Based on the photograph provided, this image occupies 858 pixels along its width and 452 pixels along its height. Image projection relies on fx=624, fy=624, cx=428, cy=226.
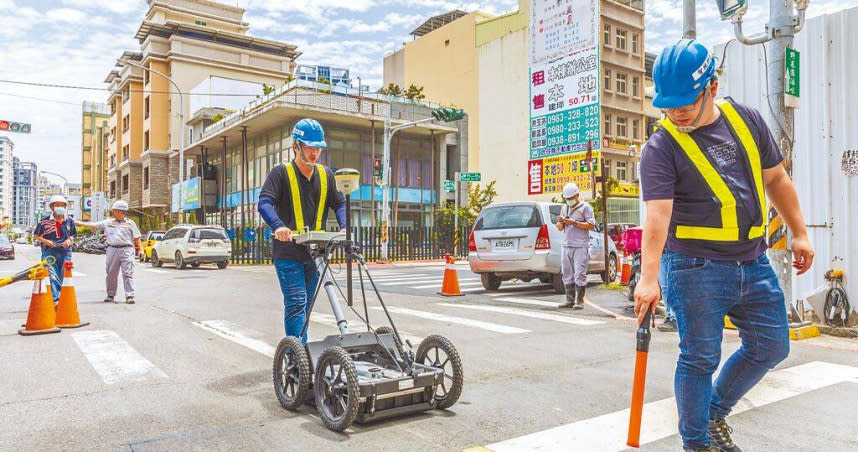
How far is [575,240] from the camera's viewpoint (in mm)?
9734

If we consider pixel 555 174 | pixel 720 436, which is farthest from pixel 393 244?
pixel 720 436

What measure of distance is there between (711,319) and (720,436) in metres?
0.66

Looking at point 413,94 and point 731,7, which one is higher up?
point 413,94

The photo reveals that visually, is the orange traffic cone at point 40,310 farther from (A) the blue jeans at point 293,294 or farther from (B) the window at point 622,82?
(B) the window at point 622,82

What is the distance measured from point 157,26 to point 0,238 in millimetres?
31887

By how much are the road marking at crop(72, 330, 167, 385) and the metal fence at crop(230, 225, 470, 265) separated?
2052 cm

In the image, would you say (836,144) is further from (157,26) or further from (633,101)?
(157,26)

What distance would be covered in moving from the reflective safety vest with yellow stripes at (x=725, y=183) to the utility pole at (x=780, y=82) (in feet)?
15.2

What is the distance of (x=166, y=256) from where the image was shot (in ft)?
81.0

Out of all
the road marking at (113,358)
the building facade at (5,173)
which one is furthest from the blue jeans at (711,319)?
the building facade at (5,173)

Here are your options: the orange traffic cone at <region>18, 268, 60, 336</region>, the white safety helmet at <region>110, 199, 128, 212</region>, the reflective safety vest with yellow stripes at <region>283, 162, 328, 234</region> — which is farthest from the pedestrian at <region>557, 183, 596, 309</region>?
the white safety helmet at <region>110, 199, 128, 212</region>

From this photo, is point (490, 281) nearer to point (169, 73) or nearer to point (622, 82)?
point (622, 82)

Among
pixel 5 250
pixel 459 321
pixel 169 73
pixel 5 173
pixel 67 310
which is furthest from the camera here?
pixel 5 173

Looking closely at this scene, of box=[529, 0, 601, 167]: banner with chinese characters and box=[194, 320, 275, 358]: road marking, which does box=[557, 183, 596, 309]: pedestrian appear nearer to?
box=[194, 320, 275, 358]: road marking
